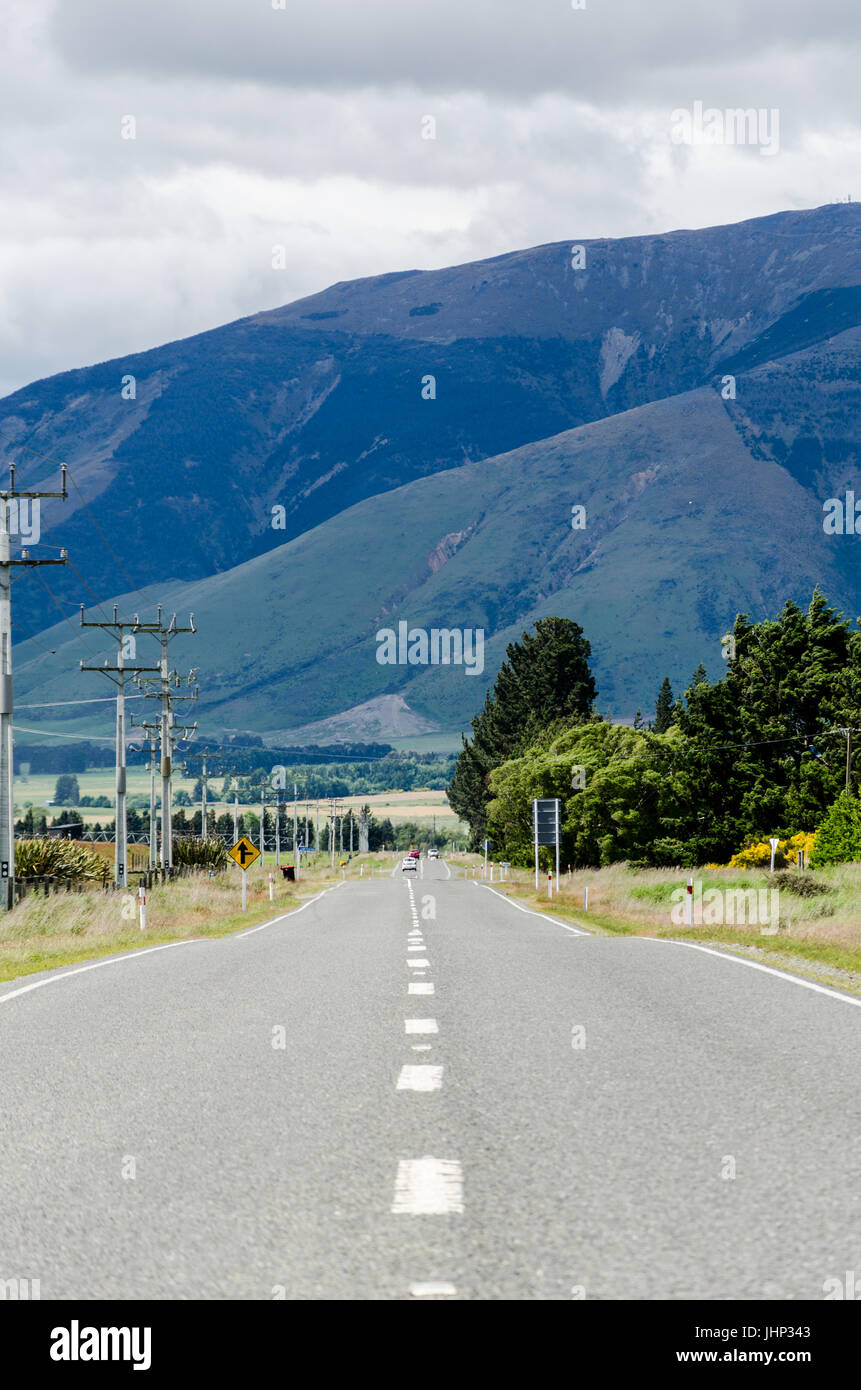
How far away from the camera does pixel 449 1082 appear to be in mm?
10172

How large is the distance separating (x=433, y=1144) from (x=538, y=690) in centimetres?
10320

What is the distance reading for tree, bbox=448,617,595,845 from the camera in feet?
359

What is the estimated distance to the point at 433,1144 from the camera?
8.18 meters

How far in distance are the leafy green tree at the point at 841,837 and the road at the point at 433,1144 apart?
39.8m

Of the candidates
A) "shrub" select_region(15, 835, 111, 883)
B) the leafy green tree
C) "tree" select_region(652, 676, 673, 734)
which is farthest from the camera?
"tree" select_region(652, 676, 673, 734)

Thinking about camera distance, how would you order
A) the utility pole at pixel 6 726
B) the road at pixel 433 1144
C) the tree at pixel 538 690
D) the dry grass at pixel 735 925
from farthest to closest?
the tree at pixel 538 690 → the utility pole at pixel 6 726 → the dry grass at pixel 735 925 → the road at pixel 433 1144

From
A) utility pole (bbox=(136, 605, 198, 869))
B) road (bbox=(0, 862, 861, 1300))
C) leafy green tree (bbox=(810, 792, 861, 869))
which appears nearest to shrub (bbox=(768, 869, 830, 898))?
leafy green tree (bbox=(810, 792, 861, 869))

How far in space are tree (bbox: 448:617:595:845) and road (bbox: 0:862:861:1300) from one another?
292ft

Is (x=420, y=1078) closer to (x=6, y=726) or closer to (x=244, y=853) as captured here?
(x=6, y=726)

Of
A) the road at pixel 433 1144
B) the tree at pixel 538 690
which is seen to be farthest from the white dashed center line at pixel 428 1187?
the tree at pixel 538 690

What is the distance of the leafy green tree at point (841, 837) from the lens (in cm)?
5447

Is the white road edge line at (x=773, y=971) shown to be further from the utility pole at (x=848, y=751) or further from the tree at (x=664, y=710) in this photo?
the tree at (x=664, y=710)

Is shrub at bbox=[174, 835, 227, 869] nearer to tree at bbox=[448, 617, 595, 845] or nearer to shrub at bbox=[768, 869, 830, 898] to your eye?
tree at bbox=[448, 617, 595, 845]

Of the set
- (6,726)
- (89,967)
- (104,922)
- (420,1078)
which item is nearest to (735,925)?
(104,922)
